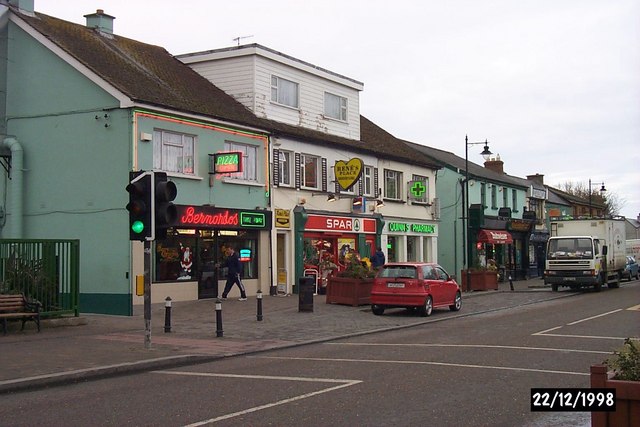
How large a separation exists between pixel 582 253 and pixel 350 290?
46.2 ft

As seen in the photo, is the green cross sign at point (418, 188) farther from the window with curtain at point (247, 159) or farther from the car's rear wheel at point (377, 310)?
the car's rear wheel at point (377, 310)

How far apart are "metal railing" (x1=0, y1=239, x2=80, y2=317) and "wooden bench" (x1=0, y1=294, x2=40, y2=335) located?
0.42 m

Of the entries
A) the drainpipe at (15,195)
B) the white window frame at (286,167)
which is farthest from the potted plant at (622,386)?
the white window frame at (286,167)

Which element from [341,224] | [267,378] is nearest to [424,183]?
[341,224]

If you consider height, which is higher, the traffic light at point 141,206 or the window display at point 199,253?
the traffic light at point 141,206

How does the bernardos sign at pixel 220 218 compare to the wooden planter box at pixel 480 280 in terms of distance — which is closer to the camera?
the bernardos sign at pixel 220 218

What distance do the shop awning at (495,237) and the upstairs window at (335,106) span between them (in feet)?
49.0

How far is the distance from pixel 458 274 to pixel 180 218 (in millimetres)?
24572

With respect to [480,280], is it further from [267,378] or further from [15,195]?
[267,378]

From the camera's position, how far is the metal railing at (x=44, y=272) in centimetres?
1739

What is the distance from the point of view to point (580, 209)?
6744cm

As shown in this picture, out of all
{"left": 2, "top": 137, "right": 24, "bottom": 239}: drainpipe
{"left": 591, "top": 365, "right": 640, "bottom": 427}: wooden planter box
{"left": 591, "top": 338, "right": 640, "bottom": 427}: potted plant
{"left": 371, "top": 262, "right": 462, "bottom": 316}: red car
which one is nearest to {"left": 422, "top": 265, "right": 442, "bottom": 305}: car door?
{"left": 371, "top": 262, "right": 462, "bottom": 316}: red car

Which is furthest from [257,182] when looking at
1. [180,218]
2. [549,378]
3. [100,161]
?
[549,378]

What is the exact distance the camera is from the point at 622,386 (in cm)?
536
